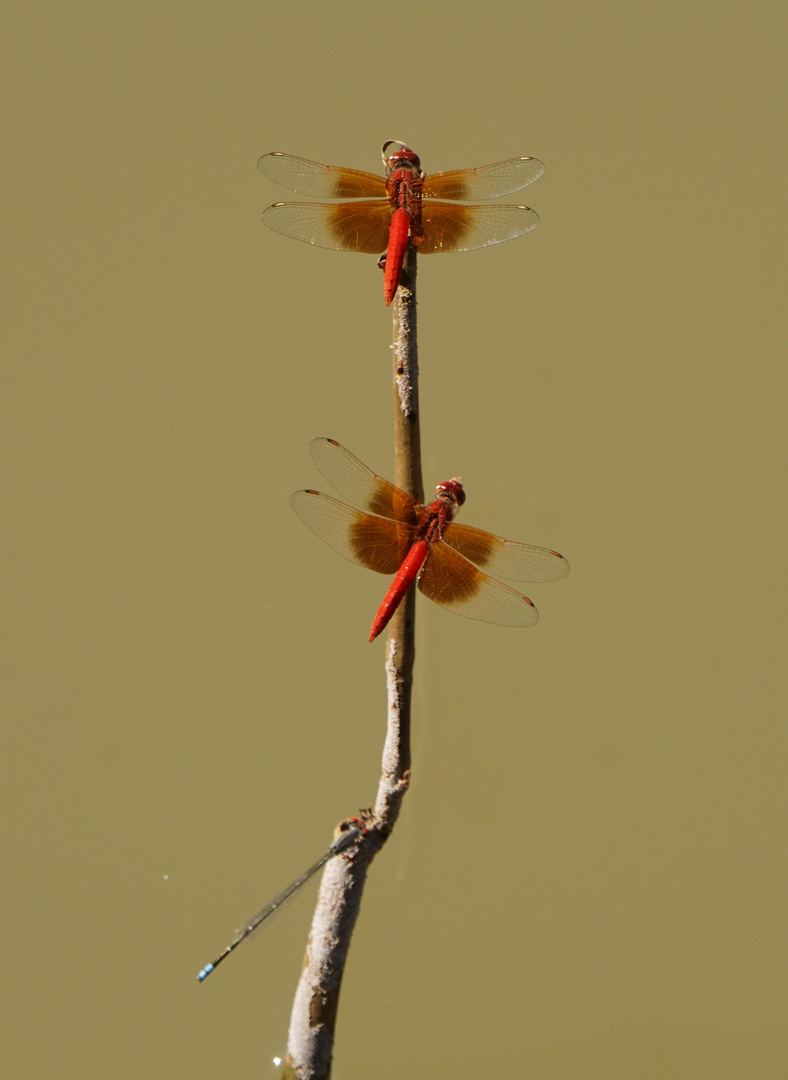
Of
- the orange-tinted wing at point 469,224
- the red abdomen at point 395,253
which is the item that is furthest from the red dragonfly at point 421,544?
the orange-tinted wing at point 469,224

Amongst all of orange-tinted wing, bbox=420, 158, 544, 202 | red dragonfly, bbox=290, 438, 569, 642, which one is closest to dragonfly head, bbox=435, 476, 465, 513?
red dragonfly, bbox=290, 438, 569, 642

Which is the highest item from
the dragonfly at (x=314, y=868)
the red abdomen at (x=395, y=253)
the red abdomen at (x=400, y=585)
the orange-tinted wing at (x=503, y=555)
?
the red abdomen at (x=395, y=253)

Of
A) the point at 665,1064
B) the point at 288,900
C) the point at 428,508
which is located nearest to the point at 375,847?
the point at 288,900

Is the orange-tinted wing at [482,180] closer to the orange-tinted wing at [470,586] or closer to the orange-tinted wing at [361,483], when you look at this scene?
the orange-tinted wing at [361,483]

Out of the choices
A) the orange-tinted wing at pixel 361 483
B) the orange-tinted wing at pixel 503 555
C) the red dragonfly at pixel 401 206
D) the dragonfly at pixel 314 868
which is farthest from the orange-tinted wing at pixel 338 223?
the dragonfly at pixel 314 868

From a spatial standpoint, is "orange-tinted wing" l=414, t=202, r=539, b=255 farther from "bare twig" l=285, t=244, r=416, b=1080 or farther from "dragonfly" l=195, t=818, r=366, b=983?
"dragonfly" l=195, t=818, r=366, b=983

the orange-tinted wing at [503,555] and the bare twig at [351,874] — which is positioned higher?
the orange-tinted wing at [503,555]
